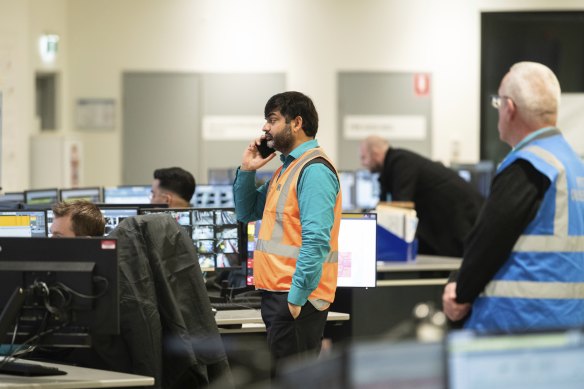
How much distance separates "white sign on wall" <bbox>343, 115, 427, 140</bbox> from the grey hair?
921 cm

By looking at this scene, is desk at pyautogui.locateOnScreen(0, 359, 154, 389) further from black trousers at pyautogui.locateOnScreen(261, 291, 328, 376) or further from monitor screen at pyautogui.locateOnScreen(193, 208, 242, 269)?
monitor screen at pyautogui.locateOnScreen(193, 208, 242, 269)

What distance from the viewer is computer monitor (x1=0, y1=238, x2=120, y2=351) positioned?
3.15 meters

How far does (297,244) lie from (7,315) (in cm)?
113

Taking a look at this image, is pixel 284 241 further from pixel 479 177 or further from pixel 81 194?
pixel 479 177

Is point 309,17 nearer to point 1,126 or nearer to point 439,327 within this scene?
point 1,126

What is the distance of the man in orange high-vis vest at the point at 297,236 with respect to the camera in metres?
3.77

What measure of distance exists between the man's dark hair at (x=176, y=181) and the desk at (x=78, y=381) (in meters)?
2.29

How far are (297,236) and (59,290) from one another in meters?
1.02

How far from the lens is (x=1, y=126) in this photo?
32.6 ft

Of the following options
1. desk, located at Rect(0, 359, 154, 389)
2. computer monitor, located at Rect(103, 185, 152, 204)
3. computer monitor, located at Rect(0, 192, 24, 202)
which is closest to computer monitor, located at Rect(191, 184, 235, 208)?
computer monitor, located at Rect(103, 185, 152, 204)

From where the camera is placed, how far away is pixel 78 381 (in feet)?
10.9

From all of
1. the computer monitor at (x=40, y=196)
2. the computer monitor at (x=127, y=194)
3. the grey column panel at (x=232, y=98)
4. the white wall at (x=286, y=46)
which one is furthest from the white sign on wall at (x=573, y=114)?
the computer monitor at (x=40, y=196)

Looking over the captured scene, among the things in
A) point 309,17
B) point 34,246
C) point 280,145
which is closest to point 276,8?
point 309,17

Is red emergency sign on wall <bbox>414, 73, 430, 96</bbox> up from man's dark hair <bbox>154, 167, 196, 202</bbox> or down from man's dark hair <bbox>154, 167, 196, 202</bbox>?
up
